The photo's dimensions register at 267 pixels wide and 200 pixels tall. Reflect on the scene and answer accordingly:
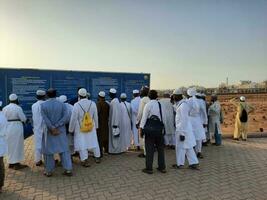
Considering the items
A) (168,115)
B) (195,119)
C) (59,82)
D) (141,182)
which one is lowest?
(141,182)

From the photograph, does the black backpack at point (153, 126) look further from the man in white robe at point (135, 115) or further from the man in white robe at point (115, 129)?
the man in white robe at point (135, 115)

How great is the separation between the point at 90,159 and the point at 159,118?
2740 mm

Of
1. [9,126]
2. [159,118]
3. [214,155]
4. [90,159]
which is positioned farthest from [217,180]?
[9,126]

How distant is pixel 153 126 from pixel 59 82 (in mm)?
5577

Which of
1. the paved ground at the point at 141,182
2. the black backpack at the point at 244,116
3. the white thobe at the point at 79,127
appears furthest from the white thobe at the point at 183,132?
the black backpack at the point at 244,116

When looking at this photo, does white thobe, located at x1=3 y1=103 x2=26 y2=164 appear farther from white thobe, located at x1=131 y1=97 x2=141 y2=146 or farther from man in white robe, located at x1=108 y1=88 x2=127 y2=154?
white thobe, located at x1=131 y1=97 x2=141 y2=146

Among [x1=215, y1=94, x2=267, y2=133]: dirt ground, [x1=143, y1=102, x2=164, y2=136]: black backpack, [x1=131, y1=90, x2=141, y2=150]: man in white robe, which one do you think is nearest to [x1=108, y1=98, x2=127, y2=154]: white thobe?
[x1=131, y1=90, x2=141, y2=150]: man in white robe

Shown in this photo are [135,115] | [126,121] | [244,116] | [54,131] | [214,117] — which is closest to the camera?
[54,131]

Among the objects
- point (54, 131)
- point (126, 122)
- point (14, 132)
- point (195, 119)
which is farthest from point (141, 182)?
point (14, 132)

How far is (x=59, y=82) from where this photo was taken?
463 inches

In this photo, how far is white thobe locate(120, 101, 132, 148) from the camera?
9.73 metres

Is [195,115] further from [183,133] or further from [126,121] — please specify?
[126,121]

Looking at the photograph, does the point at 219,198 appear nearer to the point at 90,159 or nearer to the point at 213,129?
the point at 90,159

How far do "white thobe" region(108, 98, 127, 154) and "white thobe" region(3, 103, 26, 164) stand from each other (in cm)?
246
